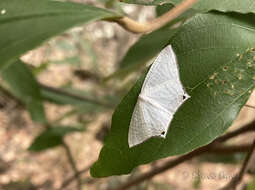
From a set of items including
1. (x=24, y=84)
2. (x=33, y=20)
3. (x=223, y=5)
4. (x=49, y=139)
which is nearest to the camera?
(x=33, y=20)

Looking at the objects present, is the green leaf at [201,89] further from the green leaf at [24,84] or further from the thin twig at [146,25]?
the green leaf at [24,84]

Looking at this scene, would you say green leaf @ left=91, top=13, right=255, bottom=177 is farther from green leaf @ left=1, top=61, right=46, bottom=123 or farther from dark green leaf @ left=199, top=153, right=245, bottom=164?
dark green leaf @ left=199, top=153, right=245, bottom=164

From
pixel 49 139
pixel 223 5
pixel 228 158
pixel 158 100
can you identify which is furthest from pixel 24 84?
pixel 228 158

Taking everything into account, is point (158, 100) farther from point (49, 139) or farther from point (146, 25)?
point (49, 139)

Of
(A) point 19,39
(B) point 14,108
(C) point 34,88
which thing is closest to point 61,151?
(B) point 14,108

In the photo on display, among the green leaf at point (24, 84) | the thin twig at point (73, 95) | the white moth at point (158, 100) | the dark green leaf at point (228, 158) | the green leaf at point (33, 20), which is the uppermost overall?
the green leaf at point (33, 20)

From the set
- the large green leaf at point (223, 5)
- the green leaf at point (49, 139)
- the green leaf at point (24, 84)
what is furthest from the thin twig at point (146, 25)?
the green leaf at point (49, 139)

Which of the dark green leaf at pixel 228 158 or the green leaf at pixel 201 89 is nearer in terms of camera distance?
the green leaf at pixel 201 89

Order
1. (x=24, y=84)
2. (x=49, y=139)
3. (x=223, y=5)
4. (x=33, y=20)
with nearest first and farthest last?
(x=33, y=20) < (x=223, y=5) < (x=24, y=84) < (x=49, y=139)
